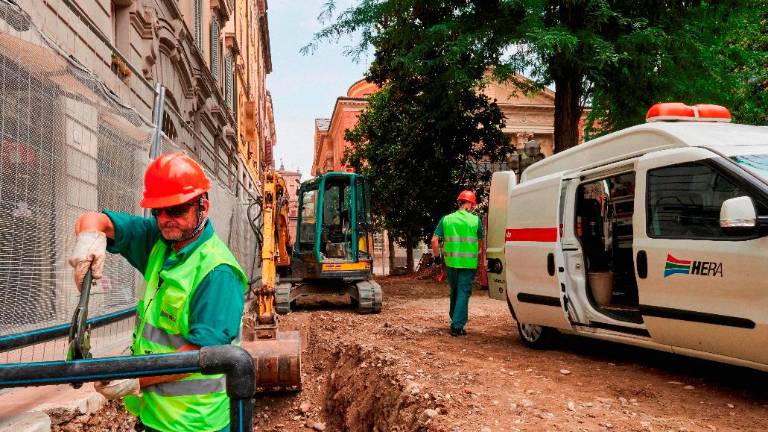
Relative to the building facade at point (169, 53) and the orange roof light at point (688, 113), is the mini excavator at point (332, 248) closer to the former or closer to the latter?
the building facade at point (169, 53)

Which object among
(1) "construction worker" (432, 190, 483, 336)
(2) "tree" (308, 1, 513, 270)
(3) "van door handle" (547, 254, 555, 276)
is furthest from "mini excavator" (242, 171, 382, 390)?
(3) "van door handle" (547, 254, 555, 276)

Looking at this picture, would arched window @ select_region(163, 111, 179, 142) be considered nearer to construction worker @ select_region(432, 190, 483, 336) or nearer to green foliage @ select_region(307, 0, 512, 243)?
construction worker @ select_region(432, 190, 483, 336)

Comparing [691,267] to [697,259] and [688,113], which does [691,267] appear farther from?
[688,113]

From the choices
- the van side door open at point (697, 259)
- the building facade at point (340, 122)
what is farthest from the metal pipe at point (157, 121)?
the building facade at point (340, 122)

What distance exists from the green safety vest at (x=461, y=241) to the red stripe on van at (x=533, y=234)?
0.98 meters

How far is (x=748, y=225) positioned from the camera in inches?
164

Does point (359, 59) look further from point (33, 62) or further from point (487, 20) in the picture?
point (33, 62)

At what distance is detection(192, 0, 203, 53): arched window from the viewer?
17.9m

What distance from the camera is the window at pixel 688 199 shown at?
15.4 feet

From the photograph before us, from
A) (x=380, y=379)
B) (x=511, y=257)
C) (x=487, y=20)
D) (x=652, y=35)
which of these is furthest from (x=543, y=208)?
(x=487, y=20)

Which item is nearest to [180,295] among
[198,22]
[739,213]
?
[739,213]

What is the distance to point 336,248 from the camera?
1341cm

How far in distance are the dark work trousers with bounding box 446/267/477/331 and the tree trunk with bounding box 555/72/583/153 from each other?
20.0 feet

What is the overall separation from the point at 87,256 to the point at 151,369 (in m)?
0.80
